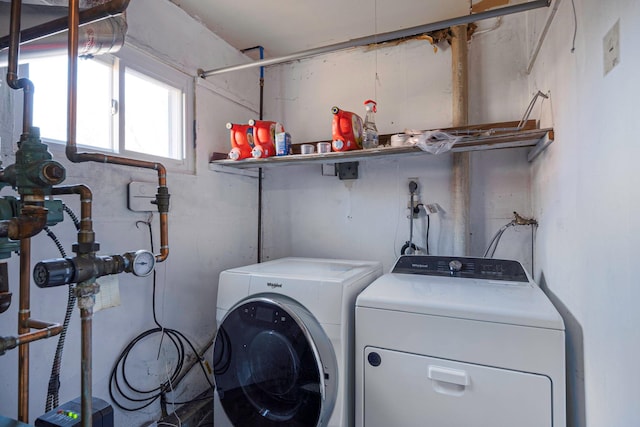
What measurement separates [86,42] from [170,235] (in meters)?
0.97

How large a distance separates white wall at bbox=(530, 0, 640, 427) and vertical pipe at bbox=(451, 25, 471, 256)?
546 mm

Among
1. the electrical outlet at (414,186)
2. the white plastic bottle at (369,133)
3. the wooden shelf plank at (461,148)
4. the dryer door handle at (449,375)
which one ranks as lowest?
the dryer door handle at (449,375)

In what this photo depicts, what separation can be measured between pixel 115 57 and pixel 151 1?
0.39 meters

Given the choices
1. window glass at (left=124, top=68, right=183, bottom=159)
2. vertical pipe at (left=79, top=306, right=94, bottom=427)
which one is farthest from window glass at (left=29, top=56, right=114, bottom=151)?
vertical pipe at (left=79, top=306, right=94, bottom=427)

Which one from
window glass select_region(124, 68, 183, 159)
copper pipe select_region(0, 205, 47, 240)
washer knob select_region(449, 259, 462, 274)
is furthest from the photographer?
window glass select_region(124, 68, 183, 159)

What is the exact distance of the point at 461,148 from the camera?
158cm

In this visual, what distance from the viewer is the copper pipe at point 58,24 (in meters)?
0.95

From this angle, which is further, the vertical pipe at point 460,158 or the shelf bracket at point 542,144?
the vertical pipe at point 460,158

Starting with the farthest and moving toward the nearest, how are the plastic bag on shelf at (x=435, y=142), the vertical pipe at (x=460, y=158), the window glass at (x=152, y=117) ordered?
the vertical pipe at (x=460, y=158), the window glass at (x=152, y=117), the plastic bag on shelf at (x=435, y=142)

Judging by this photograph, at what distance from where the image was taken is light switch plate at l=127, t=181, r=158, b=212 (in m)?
1.56

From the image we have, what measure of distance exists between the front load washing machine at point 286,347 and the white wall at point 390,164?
2.14 ft

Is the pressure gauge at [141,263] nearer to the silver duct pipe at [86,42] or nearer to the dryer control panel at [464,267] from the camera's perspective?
the silver duct pipe at [86,42]

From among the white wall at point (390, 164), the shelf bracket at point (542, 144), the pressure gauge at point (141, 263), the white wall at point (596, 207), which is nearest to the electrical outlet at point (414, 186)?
the white wall at point (390, 164)

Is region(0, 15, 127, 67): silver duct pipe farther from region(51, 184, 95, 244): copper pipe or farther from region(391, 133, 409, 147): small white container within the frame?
region(391, 133, 409, 147): small white container
